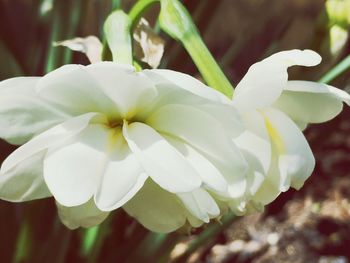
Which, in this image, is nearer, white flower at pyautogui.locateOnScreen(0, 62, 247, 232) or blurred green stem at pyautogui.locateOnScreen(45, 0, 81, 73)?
white flower at pyautogui.locateOnScreen(0, 62, 247, 232)

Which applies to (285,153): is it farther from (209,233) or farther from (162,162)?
(209,233)

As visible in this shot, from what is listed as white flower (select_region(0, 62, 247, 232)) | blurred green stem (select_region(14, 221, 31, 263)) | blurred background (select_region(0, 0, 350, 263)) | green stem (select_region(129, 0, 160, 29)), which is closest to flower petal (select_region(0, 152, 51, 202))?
white flower (select_region(0, 62, 247, 232))

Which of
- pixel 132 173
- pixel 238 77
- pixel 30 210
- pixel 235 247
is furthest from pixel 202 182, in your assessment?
pixel 238 77

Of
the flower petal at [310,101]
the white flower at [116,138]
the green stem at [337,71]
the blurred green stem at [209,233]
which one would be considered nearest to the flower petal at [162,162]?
the white flower at [116,138]

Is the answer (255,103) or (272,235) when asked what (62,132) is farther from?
(272,235)

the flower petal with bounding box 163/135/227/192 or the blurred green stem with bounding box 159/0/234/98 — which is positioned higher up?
the blurred green stem with bounding box 159/0/234/98

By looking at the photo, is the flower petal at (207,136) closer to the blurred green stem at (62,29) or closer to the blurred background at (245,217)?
the blurred background at (245,217)

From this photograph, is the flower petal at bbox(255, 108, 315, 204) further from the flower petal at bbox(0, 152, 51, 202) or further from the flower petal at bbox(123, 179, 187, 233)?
the flower petal at bbox(0, 152, 51, 202)

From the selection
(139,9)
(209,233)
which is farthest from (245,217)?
(139,9)
